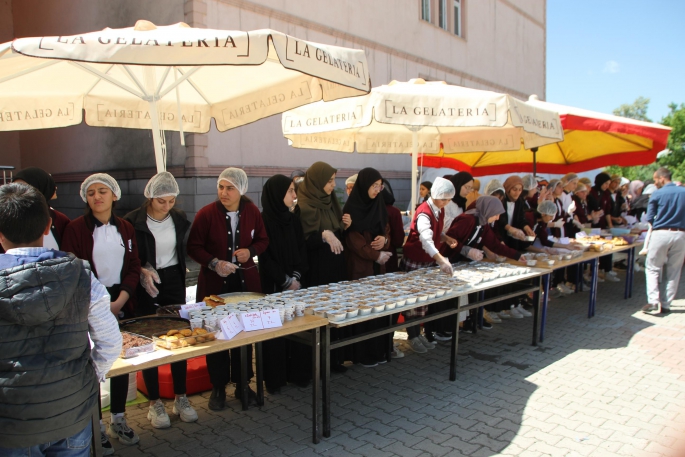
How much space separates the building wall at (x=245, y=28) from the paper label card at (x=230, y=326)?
6.40 m

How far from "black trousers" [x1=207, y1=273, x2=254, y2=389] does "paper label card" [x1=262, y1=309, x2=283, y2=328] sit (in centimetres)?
94

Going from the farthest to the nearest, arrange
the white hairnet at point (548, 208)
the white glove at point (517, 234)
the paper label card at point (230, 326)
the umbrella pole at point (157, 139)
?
the white hairnet at point (548, 208), the white glove at point (517, 234), the umbrella pole at point (157, 139), the paper label card at point (230, 326)

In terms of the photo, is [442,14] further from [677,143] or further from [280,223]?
[280,223]

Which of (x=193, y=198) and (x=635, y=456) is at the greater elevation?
(x=193, y=198)

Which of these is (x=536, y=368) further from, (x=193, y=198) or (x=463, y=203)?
(x=193, y=198)

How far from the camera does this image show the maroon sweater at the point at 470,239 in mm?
5336

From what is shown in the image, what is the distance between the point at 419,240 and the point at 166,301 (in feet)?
8.42

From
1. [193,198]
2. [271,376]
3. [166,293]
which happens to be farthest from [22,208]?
[193,198]

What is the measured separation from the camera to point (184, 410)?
12.0 ft

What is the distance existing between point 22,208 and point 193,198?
7.23 meters

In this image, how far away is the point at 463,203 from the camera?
5.70 meters

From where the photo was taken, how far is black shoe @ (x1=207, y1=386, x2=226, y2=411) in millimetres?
3875

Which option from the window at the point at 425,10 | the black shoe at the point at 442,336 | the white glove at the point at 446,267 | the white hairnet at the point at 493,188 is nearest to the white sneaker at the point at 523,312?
the black shoe at the point at 442,336

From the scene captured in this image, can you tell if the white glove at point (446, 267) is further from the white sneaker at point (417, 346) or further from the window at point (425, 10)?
the window at point (425, 10)
